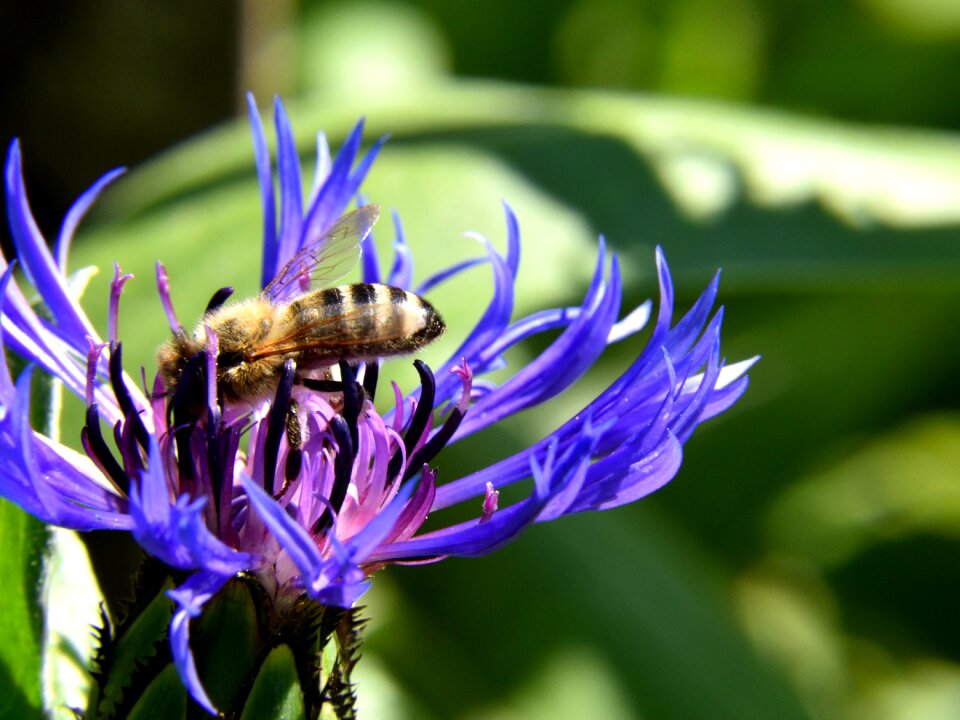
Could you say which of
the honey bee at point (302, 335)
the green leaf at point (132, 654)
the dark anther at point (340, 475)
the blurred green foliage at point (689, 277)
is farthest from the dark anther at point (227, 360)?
the blurred green foliage at point (689, 277)

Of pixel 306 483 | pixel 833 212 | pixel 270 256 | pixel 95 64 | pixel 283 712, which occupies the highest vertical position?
pixel 95 64

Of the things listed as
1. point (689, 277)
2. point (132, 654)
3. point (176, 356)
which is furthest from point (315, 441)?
point (689, 277)

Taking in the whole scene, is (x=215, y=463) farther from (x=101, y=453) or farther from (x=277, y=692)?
(x=277, y=692)

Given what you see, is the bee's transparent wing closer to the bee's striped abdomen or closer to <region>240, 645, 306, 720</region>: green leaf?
the bee's striped abdomen

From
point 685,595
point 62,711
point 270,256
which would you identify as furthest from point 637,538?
point 62,711

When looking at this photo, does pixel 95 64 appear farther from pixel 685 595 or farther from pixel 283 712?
pixel 283 712

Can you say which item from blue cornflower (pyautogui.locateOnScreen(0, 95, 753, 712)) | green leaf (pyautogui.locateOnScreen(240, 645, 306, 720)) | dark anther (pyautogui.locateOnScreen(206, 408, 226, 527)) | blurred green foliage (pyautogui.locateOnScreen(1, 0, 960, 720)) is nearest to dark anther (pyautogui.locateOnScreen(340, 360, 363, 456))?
blue cornflower (pyautogui.locateOnScreen(0, 95, 753, 712))
